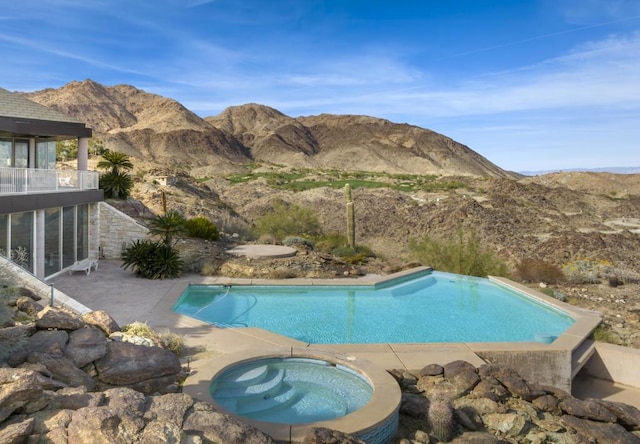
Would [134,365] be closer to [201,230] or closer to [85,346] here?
[85,346]

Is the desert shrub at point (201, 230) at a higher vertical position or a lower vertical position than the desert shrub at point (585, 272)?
higher

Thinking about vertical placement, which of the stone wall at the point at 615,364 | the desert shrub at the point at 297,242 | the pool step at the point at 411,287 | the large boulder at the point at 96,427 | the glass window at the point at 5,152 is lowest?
the stone wall at the point at 615,364

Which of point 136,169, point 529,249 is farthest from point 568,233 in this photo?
point 136,169

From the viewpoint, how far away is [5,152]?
14422 mm

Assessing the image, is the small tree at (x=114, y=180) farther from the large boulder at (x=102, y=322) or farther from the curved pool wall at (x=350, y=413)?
the curved pool wall at (x=350, y=413)

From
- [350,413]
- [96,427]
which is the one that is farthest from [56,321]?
[350,413]

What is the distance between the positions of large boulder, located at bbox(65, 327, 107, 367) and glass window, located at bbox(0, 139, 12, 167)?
1104 cm

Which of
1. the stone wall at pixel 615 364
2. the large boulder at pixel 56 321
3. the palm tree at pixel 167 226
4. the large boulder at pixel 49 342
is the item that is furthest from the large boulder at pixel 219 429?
the palm tree at pixel 167 226

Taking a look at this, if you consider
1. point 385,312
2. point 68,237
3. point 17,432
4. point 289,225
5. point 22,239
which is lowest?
point 385,312

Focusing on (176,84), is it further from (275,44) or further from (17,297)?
(17,297)

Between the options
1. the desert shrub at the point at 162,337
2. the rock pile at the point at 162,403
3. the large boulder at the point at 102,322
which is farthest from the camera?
the desert shrub at the point at 162,337

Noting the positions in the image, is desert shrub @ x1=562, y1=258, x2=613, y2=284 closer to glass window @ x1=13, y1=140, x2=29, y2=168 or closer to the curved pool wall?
the curved pool wall

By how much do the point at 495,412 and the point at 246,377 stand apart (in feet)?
10.2

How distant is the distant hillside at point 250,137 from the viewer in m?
81.8
